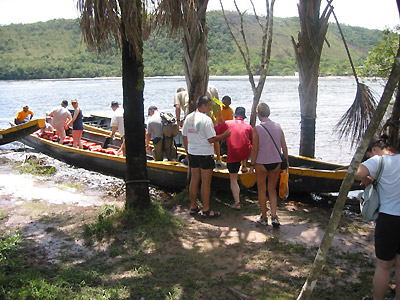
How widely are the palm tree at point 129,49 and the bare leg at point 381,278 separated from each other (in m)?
3.57

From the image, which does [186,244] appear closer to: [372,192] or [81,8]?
[372,192]

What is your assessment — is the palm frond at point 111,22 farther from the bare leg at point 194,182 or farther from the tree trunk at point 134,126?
the bare leg at point 194,182

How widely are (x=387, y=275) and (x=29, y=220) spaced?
543 cm

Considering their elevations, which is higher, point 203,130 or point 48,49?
point 48,49

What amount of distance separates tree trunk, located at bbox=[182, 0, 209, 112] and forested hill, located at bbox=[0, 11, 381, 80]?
5739 centimetres

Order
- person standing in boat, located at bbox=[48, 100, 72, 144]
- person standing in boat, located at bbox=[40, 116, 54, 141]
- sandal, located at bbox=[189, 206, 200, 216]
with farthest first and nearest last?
1. person standing in boat, located at bbox=[40, 116, 54, 141]
2. person standing in boat, located at bbox=[48, 100, 72, 144]
3. sandal, located at bbox=[189, 206, 200, 216]

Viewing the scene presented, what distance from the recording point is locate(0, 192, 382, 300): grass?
420 cm

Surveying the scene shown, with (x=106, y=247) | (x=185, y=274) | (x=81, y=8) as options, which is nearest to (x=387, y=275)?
(x=185, y=274)

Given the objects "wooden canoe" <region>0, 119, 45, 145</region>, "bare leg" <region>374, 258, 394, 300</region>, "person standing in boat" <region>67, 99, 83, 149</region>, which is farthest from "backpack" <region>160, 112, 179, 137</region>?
"wooden canoe" <region>0, 119, 45, 145</region>

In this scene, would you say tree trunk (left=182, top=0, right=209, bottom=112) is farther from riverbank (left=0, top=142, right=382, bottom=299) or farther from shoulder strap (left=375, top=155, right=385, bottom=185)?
shoulder strap (left=375, top=155, right=385, bottom=185)

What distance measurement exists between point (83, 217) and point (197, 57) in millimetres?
3419

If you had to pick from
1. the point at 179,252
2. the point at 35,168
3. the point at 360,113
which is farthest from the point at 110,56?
the point at 360,113

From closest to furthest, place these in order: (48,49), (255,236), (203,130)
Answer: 1. (255,236)
2. (203,130)
3. (48,49)

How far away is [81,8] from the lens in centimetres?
560
